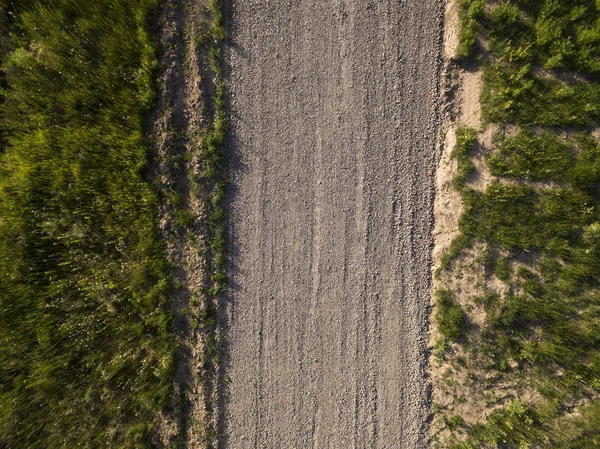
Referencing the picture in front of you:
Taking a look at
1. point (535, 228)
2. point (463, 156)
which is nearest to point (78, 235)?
point (463, 156)

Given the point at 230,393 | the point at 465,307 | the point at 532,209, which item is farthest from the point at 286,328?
the point at 532,209

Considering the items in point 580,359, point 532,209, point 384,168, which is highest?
point 384,168

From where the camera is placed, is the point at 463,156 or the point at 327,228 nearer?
the point at 463,156

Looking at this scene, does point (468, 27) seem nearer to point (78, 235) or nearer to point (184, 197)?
point (184, 197)

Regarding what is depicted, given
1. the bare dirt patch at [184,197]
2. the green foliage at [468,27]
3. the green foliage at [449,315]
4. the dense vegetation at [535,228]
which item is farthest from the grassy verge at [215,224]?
the green foliage at [468,27]

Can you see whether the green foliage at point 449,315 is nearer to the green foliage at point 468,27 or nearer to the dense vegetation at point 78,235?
the green foliage at point 468,27

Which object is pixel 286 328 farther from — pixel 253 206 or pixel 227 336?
pixel 253 206
